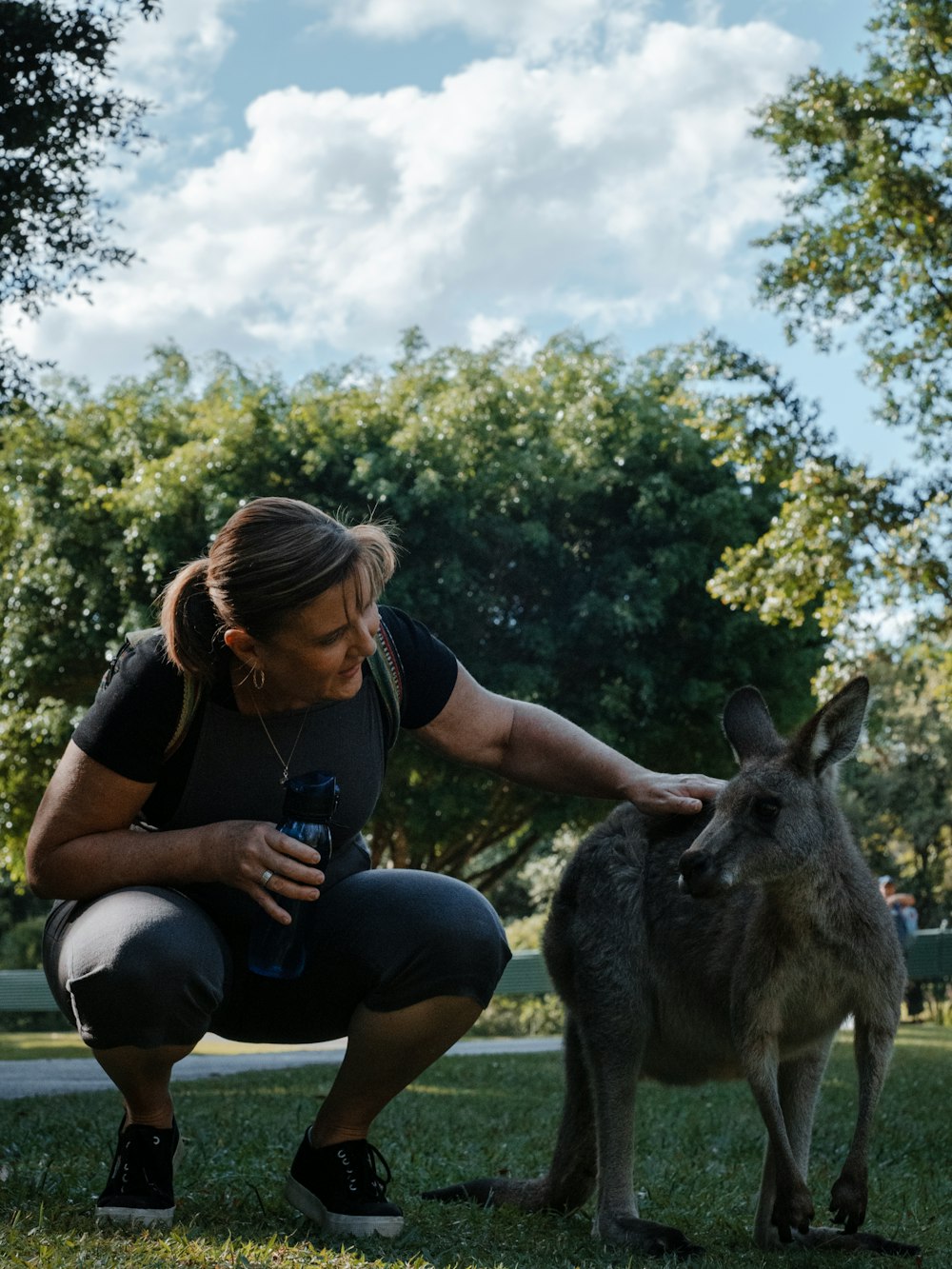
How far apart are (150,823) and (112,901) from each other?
27cm

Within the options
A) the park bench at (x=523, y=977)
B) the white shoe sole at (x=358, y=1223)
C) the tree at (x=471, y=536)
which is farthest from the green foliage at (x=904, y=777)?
the white shoe sole at (x=358, y=1223)

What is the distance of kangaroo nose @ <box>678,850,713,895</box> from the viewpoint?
3.45 m

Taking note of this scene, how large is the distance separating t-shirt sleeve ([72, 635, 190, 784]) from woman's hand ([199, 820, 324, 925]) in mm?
256

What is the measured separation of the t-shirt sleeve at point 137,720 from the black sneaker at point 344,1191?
0.99 m

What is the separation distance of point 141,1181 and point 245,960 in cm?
52

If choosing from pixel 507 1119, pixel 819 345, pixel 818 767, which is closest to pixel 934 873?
pixel 819 345

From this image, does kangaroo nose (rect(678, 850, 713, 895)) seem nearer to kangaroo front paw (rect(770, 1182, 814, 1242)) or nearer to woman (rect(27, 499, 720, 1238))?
woman (rect(27, 499, 720, 1238))

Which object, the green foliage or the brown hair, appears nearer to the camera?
the brown hair

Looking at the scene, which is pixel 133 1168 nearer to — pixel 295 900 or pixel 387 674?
pixel 295 900

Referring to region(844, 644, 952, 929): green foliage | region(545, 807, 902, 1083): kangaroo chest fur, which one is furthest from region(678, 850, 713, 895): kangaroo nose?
region(844, 644, 952, 929): green foliage

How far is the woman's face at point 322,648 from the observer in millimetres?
3061

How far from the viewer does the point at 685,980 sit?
3.71 m

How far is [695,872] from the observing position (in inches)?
136

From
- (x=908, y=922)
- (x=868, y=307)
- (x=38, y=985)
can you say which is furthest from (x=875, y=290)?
(x=38, y=985)
